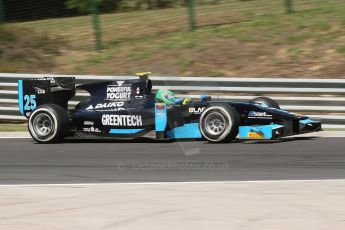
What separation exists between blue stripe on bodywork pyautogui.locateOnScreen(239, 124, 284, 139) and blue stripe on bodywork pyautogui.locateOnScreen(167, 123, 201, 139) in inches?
25.0

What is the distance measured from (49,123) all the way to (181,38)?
5.83m

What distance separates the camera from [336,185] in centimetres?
684

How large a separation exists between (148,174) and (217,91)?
478 centimetres

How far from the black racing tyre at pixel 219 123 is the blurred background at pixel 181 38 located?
14.1 feet

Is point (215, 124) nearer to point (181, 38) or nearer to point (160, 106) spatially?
point (160, 106)

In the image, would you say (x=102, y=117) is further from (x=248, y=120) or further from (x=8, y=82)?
(x=8, y=82)

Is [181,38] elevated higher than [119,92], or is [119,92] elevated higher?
[181,38]

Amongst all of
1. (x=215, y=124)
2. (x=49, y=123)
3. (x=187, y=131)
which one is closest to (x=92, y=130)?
(x=49, y=123)

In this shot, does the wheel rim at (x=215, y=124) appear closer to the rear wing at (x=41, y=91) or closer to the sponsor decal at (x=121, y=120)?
the sponsor decal at (x=121, y=120)

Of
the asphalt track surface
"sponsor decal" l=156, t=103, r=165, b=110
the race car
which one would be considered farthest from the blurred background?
the asphalt track surface

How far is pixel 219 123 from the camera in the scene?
32.9 feet

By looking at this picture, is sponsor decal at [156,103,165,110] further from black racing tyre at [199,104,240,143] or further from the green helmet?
black racing tyre at [199,104,240,143]

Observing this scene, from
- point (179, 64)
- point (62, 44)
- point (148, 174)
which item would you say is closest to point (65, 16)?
point (62, 44)

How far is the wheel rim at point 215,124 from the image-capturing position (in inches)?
392
